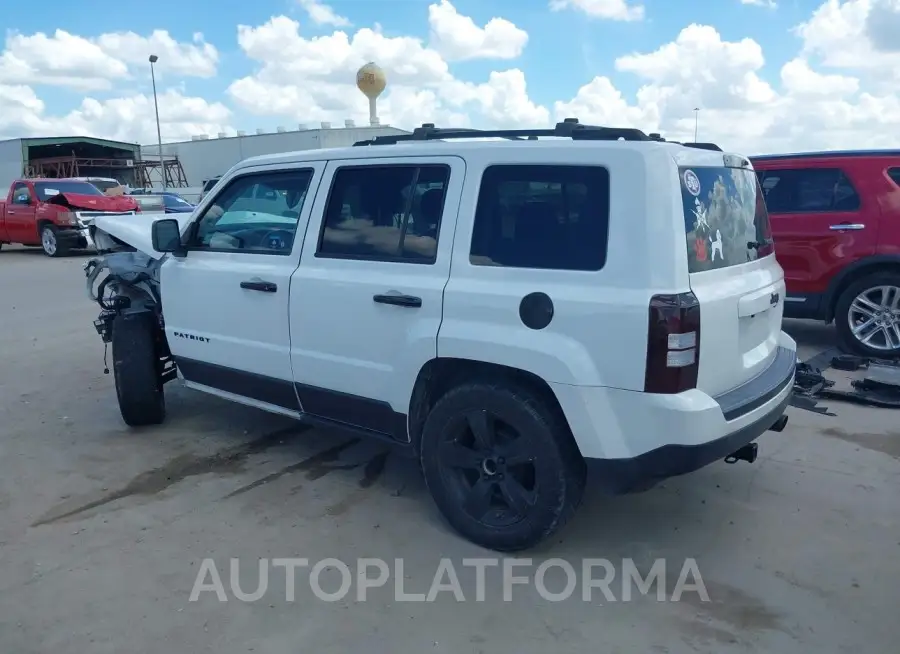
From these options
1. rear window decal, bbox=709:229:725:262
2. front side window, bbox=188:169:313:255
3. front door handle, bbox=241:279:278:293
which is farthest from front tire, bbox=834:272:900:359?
front door handle, bbox=241:279:278:293

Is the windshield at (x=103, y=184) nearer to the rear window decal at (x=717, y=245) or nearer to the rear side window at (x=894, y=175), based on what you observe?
the rear side window at (x=894, y=175)

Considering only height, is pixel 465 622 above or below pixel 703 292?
below

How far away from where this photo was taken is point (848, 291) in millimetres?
6984

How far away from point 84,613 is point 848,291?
21.8 feet

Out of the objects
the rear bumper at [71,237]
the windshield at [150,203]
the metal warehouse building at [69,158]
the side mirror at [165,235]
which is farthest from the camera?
the metal warehouse building at [69,158]

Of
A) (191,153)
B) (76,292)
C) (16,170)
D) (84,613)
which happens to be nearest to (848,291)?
(84,613)

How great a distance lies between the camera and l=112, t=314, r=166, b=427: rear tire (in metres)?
5.24

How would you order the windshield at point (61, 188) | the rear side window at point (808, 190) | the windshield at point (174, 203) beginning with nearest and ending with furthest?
the rear side window at point (808, 190) → the windshield at point (61, 188) → the windshield at point (174, 203)

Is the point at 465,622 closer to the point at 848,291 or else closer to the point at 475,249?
the point at 475,249

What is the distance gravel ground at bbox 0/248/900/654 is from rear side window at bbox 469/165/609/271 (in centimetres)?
142

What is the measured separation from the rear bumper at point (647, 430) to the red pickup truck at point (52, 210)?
16.6m

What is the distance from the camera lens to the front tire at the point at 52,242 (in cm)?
1775

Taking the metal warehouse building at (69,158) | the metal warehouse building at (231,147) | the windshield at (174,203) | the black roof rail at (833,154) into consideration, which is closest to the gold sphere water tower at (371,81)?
the metal warehouse building at (231,147)

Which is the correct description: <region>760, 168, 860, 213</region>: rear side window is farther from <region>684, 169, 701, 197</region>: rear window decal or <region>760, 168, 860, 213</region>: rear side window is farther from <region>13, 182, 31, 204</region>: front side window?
<region>13, 182, 31, 204</region>: front side window
